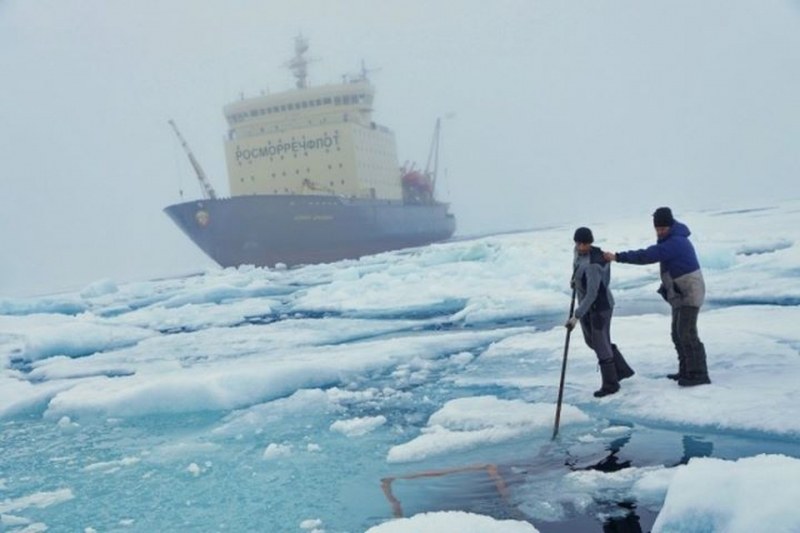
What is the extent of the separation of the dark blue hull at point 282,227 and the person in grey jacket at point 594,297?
29.7 meters

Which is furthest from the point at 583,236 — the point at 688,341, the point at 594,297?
the point at 688,341

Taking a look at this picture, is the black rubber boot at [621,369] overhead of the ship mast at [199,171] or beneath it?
beneath

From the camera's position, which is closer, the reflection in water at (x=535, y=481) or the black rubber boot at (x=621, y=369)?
the reflection in water at (x=535, y=481)

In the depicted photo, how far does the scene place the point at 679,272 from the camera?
211 inches

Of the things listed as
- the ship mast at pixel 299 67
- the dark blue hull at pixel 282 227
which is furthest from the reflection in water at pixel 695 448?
the ship mast at pixel 299 67

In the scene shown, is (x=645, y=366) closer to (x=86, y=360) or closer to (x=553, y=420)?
(x=553, y=420)

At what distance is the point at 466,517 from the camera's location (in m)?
3.11

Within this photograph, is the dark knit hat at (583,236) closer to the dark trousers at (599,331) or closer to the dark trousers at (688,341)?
the dark trousers at (599,331)

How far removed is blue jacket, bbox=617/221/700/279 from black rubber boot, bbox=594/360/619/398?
3.41 feet

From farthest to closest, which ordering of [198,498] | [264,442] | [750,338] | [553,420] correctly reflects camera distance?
[750,338] < [264,442] < [553,420] < [198,498]

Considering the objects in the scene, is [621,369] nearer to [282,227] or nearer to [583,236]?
[583,236]

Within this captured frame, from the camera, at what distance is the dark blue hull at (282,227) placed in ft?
113

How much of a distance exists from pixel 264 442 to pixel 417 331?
6.27m

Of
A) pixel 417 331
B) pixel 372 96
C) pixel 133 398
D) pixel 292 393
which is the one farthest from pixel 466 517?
pixel 372 96
